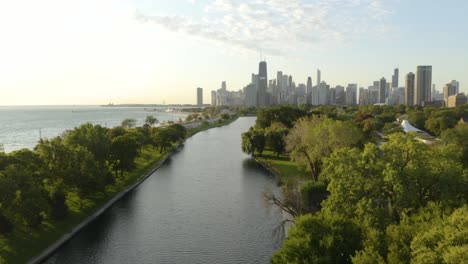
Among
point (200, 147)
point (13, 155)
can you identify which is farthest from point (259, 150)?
point (13, 155)

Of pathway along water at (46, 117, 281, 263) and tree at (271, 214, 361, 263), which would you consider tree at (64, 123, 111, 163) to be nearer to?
pathway along water at (46, 117, 281, 263)

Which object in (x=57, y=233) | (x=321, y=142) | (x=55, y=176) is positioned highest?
(x=321, y=142)

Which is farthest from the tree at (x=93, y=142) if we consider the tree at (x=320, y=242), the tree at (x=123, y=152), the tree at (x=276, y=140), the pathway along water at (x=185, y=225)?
the tree at (x=276, y=140)

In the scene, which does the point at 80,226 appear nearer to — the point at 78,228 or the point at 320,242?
the point at 78,228

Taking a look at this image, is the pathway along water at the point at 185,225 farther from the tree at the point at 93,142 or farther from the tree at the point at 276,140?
the tree at the point at 276,140

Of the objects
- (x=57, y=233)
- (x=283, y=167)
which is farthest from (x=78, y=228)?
(x=283, y=167)

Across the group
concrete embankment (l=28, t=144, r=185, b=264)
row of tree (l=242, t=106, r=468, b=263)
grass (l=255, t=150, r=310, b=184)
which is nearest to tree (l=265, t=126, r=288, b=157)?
grass (l=255, t=150, r=310, b=184)

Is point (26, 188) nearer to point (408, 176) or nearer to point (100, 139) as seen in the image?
point (100, 139)
